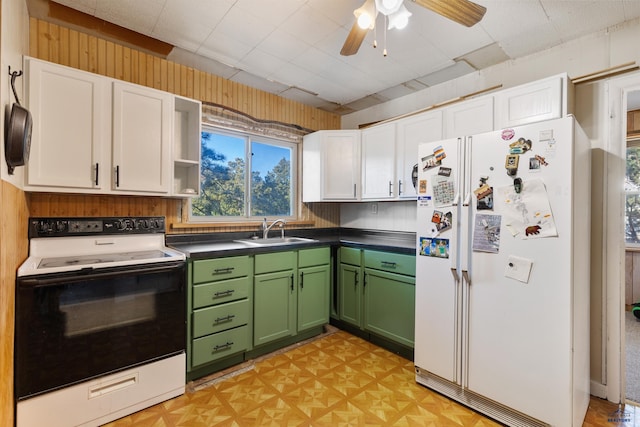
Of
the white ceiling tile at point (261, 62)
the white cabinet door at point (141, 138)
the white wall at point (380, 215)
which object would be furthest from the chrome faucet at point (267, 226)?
the white ceiling tile at point (261, 62)

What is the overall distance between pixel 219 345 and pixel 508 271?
6.64 ft

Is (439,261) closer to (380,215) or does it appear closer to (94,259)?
(380,215)

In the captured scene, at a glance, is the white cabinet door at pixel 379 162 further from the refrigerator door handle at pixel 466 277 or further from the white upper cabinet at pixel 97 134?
the white upper cabinet at pixel 97 134

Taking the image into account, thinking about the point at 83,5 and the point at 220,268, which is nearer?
the point at 83,5

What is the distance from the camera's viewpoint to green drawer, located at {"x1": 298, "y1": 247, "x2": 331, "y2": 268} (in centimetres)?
283

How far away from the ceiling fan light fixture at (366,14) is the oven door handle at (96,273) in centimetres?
177

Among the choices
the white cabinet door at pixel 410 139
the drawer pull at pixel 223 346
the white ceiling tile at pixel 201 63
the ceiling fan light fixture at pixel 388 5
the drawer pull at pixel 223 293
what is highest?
the white ceiling tile at pixel 201 63

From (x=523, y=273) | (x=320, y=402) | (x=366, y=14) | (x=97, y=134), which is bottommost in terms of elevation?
(x=320, y=402)

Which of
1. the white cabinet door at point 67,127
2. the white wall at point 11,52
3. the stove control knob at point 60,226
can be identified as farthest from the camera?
the stove control knob at point 60,226

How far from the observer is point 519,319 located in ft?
5.67

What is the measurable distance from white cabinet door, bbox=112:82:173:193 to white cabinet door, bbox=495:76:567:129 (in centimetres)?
245

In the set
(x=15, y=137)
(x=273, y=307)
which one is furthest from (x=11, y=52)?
(x=273, y=307)

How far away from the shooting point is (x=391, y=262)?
2662mm

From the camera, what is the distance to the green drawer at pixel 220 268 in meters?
2.21
